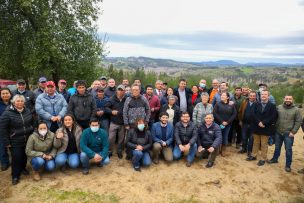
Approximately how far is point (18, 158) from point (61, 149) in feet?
3.46

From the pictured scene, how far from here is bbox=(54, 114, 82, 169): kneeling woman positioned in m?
6.73

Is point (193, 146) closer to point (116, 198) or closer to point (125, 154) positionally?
point (125, 154)

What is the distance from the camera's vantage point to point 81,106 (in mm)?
7363

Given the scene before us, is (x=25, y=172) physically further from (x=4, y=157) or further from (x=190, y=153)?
(x=190, y=153)

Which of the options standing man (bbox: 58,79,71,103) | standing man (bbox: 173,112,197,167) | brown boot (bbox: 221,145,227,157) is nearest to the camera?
standing man (bbox: 173,112,197,167)

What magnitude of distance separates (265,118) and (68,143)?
19.6 feet

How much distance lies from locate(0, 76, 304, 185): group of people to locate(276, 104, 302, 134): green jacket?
0.09 ft

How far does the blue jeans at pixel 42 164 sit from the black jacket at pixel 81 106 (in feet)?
4.82

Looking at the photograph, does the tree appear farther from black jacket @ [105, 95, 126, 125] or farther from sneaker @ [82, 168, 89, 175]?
sneaker @ [82, 168, 89, 175]

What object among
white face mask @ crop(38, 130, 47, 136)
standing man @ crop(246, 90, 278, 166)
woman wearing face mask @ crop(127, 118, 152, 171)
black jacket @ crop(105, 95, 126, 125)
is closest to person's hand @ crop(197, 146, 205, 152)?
woman wearing face mask @ crop(127, 118, 152, 171)

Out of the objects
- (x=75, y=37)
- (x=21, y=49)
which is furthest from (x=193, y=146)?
(x=21, y=49)

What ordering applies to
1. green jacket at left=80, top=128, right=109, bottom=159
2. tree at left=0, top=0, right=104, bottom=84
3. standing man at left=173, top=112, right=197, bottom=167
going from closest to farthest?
green jacket at left=80, top=128, right=109, bottom=159
standing man at left=173, top=112, right=197, bottom=167
tree at left=0, top=0, right=104, bottom=84

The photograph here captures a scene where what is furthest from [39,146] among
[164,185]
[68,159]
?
[164,185]

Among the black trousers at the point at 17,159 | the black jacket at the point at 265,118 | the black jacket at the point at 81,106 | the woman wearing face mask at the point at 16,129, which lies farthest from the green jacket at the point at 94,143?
the black jacket at the point at 265,118
